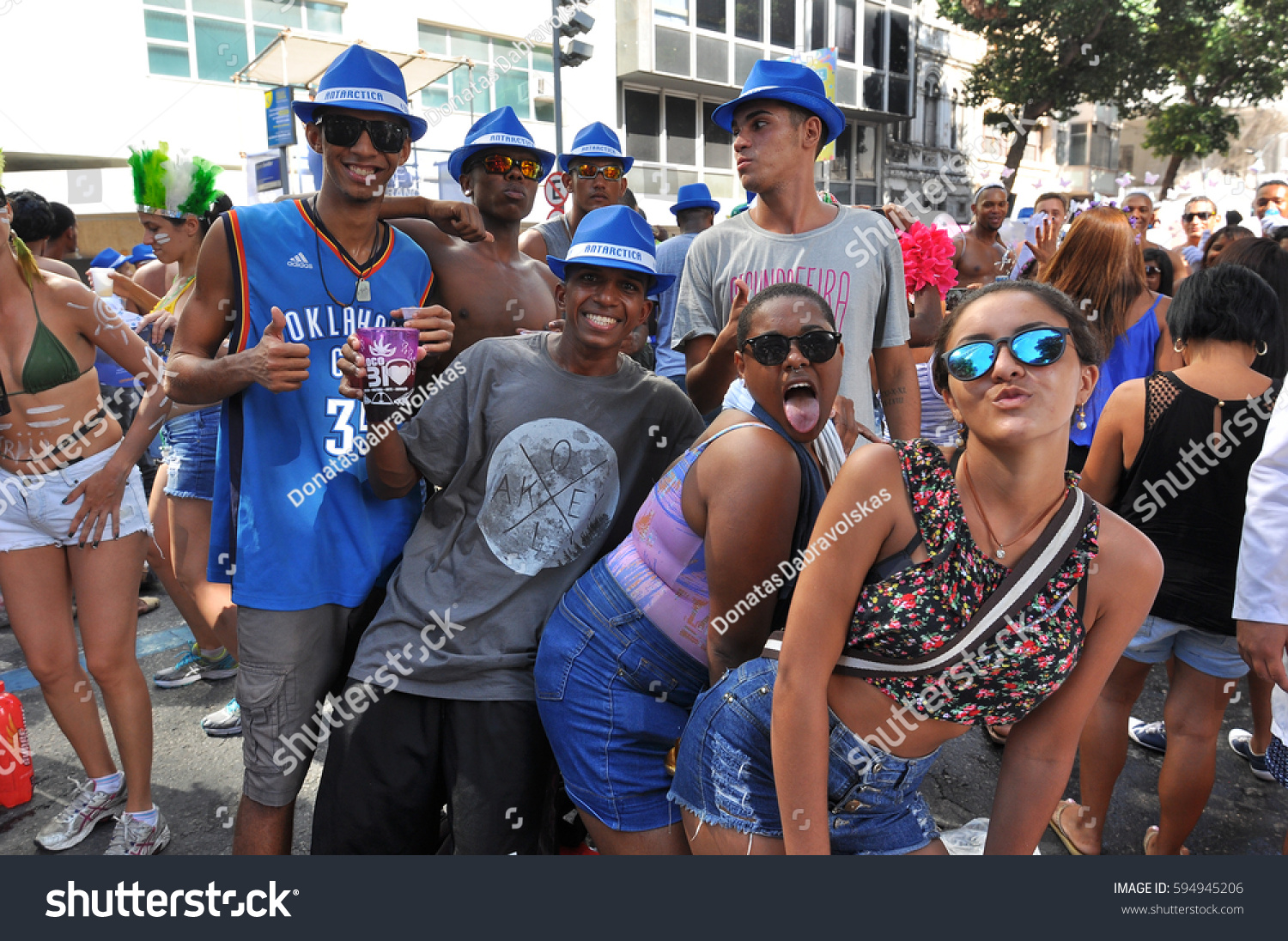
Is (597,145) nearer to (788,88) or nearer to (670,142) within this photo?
(788,88)

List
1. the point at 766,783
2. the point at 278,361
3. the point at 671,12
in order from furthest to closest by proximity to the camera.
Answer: the point at 671,12, the point at 278,361, the point at 766,783

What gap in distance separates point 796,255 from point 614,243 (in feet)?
2.55

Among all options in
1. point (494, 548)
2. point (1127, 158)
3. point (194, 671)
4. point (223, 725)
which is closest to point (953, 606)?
point (494, 548)

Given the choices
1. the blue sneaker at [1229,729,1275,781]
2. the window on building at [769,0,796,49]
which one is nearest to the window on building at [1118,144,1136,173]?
the window on building at [769,0,796,49]

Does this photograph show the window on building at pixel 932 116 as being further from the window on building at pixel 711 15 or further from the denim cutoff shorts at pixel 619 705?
the denim cutoff shorts at pixel 619 705

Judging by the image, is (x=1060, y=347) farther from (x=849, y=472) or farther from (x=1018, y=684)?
(x=1018, y=684)

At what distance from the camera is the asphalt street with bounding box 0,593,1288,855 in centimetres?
308

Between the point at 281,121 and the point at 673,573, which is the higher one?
the point at 281,121

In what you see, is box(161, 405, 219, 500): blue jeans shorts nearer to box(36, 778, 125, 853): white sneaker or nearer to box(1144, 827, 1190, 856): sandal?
box(36, 778, 125, 853): white sneaker

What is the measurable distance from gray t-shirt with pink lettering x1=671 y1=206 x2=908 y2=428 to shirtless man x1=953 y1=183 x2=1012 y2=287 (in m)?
3.96

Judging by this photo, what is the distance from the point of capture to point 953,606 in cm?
163

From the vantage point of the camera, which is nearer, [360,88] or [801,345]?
[801,345]

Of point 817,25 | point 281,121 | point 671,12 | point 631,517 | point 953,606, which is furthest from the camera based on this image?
point 817,25

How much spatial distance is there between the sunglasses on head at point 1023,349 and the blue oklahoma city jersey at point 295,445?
159 centimetres
